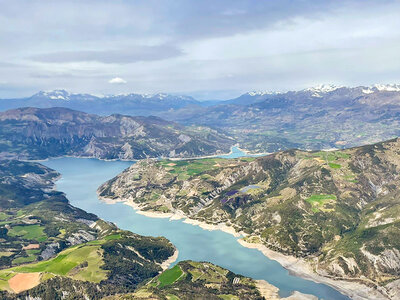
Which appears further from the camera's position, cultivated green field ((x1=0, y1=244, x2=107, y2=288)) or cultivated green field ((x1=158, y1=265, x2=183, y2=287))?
cultivated green field ((x1=0, y1=244, x2=107, y2=288))

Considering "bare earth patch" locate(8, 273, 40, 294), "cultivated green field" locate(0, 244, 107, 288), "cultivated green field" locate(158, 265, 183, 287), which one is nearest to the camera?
"bare earth patch" locate(8, 273, 40, 294)

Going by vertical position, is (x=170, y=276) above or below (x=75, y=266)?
below

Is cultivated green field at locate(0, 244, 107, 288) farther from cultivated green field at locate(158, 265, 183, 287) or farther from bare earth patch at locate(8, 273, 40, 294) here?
cultivated green field at locate(158, 265, 183, 287)

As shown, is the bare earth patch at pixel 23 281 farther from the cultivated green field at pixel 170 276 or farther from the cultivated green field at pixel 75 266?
the cultivated green field at pixel 170 276

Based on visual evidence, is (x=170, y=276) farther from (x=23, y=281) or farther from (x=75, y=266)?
(x=23, y=281)

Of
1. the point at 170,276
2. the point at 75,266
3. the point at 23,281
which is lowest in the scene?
the point at 170,276

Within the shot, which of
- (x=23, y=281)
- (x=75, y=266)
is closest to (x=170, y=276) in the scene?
(x=75, y=266)

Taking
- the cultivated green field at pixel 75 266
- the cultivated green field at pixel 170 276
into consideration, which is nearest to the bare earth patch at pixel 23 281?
the cultivated green field at pixel 75 266

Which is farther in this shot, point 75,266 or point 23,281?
point 75,266

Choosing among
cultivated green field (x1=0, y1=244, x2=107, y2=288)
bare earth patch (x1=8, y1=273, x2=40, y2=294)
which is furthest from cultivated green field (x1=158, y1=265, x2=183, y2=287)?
bare earth patch (x1=8, y1=273, x2=40, y2=294)
